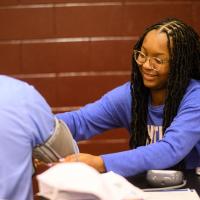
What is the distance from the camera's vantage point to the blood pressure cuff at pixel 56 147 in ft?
3.07

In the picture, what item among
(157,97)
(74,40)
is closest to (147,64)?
(157,97)

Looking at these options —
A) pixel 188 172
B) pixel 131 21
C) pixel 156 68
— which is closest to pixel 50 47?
pixel 131 21

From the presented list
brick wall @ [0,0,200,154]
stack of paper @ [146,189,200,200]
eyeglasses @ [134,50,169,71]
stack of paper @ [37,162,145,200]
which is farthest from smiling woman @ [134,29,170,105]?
brick wall @ [0,0,200,154]

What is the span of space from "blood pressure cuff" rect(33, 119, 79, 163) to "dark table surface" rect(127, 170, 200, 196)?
0.35 metres

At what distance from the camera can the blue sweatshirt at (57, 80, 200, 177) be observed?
141 centimetres

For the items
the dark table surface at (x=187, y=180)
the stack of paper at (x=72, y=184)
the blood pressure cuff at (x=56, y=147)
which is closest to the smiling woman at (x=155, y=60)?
the dark table surface at (x=187, y=180)

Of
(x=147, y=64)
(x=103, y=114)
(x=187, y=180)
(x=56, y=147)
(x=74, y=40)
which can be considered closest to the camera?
(x=56, y=147)

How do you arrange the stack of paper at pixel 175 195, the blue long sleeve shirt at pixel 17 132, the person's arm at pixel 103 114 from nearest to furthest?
the blue long sleeve shirt at pixel 17 132 → the stack of paper at pixel 175 195 → the person's arm at pixel 103 114

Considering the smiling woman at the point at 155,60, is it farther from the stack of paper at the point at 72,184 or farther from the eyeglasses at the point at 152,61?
the stack of paper at the point at 72,184

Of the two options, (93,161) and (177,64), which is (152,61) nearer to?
(177,64)

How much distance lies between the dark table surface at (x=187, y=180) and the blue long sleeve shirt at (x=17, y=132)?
0.56m

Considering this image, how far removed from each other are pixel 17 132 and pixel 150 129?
3.02 ft

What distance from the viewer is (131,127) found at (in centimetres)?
175

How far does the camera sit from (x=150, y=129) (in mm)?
1691
